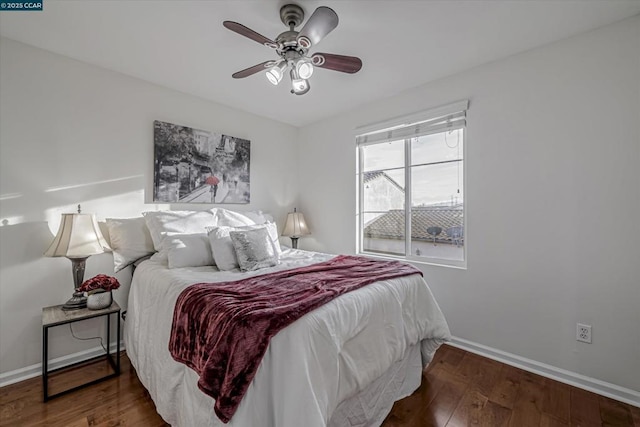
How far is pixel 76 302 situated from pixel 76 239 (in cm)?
50

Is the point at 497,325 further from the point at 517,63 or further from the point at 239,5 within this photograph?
the point at 239,5

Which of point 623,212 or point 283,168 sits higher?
point 283,168

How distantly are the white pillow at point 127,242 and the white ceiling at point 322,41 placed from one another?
138 centimetres

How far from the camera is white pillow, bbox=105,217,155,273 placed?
236 cm

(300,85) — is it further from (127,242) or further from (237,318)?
(127,242)

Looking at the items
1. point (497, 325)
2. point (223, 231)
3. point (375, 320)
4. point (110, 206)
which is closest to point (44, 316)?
point (110, 206)

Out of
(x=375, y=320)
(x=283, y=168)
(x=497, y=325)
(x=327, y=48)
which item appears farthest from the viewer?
(x=283, y=168)

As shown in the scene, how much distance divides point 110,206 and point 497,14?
334 cm

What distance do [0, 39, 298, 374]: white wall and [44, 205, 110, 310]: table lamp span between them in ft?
0.70

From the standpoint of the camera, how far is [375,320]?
1.60 metres

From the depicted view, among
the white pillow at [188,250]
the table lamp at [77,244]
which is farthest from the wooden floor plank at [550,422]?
the table lamp at [77,244]

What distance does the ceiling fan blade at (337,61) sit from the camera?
1788 millimetres

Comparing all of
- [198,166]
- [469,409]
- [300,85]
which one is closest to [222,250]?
[198,166]

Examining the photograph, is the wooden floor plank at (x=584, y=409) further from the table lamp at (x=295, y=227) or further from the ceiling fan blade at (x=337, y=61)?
the table lamp at (x=295, y=227)
